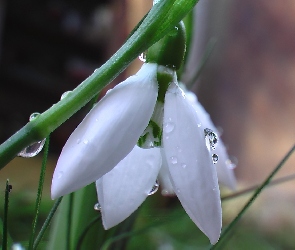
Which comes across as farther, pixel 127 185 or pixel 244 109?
pixel 244 109

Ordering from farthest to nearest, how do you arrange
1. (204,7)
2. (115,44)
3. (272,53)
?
(115,44), (204,7), (272,53)

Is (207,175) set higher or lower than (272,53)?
higher

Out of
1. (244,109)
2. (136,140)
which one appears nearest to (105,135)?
(136,140)

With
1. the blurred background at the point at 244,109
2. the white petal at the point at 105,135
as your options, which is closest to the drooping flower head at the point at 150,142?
the white petal at the point at 105,135

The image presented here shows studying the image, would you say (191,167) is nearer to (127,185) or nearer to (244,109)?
(127,185)

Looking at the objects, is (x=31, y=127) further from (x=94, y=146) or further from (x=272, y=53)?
(x=272, y=53)

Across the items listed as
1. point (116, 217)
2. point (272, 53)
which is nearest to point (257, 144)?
point (272, 53)

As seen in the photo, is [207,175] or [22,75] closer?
[207,175]
